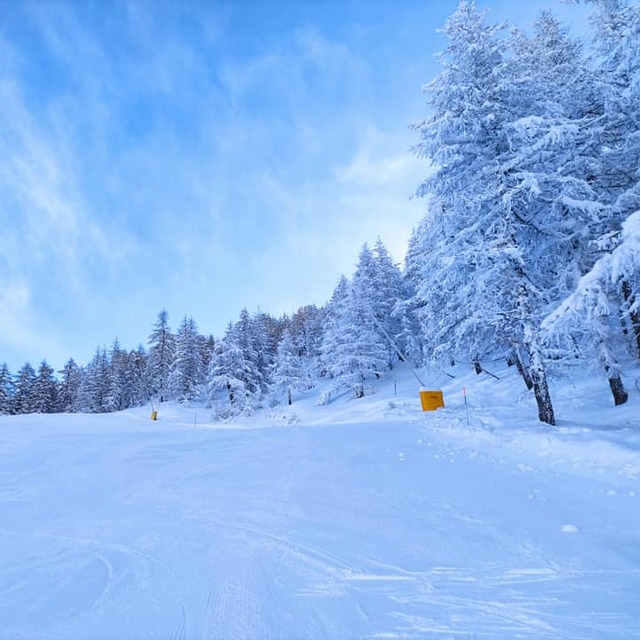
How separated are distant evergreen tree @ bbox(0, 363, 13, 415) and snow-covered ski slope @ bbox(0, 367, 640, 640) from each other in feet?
154

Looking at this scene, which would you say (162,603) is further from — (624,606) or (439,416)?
(439,416)

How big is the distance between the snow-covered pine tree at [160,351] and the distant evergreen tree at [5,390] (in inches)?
626

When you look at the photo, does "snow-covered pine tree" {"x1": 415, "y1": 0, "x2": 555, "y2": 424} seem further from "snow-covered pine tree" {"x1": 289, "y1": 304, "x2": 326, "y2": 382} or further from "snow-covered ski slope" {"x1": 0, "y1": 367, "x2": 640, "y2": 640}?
"snow-covered pine tree" {"x1": 289, "y1": 304, "x2": 326, "y2": 382}

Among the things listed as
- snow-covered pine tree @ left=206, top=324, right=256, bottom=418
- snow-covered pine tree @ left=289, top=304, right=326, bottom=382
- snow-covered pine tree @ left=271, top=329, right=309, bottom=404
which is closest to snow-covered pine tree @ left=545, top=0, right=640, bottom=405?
snow-covered pine tree @ left=206, top=324, right=256, bottom=418

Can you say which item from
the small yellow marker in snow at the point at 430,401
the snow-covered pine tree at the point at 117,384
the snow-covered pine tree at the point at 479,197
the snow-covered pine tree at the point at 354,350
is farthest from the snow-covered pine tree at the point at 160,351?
the snow-covered pine tree at the point at 479,197

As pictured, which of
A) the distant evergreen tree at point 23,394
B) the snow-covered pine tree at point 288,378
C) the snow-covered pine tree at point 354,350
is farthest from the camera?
the distant evergreen tree at point 23,394

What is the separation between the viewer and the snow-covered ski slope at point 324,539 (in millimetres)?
3006

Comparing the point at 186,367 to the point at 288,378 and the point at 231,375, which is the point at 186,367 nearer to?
the point at 231,375

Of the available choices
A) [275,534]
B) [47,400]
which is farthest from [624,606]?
[47,400]

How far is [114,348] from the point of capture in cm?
6128

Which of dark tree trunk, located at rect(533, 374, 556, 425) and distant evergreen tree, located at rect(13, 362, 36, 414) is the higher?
distant evergreen tree, located at rect(13, 362, 36, 414)

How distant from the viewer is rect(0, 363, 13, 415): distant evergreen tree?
4486 cm

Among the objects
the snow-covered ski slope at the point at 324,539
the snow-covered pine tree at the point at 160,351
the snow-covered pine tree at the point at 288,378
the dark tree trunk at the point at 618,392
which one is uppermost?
the snow-covered pine tree at the point at 160,351

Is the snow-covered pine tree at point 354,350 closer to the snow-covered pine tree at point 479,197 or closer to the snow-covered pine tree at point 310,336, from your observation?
the snow-covered pine tree at point 310,336
